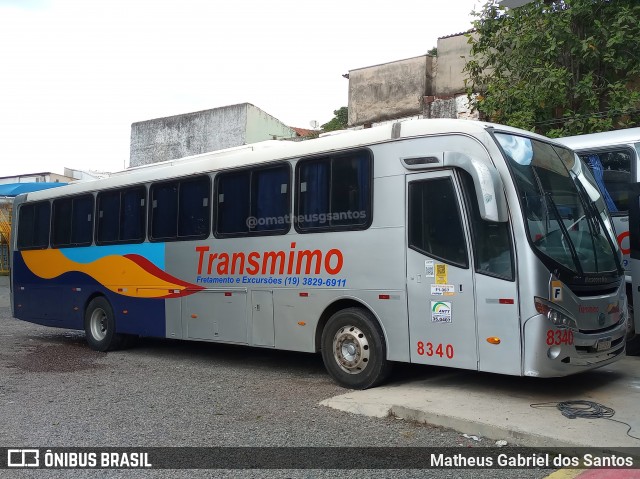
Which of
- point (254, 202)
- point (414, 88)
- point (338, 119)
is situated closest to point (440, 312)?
point (254, 202)

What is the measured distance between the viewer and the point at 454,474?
545 centimetres

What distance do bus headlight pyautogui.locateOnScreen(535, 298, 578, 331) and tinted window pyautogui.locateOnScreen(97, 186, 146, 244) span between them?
23.4 feet

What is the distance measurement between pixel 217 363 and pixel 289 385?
2.40 metres

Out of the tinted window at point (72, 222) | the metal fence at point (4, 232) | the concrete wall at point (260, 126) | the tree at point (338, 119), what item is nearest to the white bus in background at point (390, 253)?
the tinted window at point (72, 222)

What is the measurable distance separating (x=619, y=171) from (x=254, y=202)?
5.62 m

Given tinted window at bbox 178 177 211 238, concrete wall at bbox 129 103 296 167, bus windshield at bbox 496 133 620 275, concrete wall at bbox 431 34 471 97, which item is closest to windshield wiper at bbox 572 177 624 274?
bus windshield at bbox 496 133 620 275

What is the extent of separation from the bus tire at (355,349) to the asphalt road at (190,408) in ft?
1.10

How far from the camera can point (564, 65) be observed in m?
15.4

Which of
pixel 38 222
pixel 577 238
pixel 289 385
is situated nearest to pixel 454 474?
pixel 577 238

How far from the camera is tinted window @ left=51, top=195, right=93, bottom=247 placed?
12945mm

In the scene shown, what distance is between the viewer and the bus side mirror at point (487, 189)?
6883 millimetres

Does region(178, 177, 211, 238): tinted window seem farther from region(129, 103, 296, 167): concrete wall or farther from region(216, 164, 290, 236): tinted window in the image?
region(129, 103, 296, 167): concrete wall

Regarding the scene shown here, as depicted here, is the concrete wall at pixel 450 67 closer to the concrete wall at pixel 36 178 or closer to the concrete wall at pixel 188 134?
the concrete wall at pixel 188 134

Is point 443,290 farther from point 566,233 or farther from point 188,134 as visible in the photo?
point 188,134
